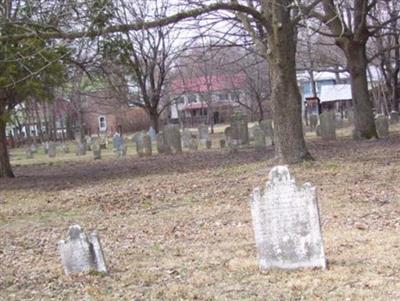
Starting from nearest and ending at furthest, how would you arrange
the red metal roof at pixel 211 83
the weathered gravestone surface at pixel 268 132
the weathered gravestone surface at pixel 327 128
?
the weathered gravestone surface at pixel 327 128
the weathered gravestone surface at pixel 268 132
the red metal roof at pixel 211 83

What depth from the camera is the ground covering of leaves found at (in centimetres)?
518

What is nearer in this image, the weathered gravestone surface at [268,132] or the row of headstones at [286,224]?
the row of headstones at [286,224]

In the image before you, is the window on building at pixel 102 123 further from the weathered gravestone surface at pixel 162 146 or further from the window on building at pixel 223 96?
the weathered gravestone surface at pixel 162 146

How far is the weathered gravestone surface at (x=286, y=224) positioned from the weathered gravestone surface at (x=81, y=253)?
161 centimetres

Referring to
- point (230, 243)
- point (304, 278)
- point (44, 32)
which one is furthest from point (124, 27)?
point (304, 278)

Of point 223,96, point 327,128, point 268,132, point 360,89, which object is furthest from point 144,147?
point 223,96

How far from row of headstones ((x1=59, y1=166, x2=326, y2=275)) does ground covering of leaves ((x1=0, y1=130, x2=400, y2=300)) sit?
0.15 meters

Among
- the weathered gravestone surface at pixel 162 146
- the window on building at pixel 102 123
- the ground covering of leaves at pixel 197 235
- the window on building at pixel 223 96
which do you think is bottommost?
the ground covering of leaves at pixel 197 235

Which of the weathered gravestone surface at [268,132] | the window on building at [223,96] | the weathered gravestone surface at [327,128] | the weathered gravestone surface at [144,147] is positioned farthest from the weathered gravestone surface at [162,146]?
the window on building at [223,96]

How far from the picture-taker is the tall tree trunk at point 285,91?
43.8 ft

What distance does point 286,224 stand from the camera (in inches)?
218

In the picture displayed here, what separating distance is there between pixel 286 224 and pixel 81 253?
6.79 feet

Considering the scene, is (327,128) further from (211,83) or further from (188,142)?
(211,83)

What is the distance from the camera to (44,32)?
476 inches
